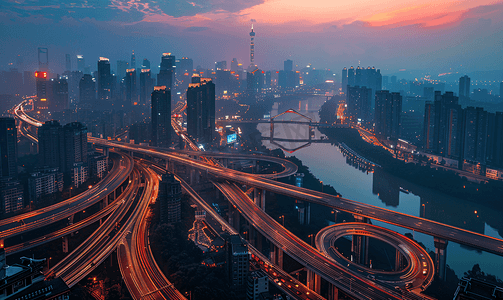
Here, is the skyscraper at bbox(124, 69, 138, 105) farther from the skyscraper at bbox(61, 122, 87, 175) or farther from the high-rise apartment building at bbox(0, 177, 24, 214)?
the high-rise apartment building at bbox(0, 177, 24, 214)

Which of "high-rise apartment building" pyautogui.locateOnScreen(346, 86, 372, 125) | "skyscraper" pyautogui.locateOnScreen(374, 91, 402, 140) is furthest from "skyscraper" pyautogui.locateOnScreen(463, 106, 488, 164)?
"high-rise apartment building" pyautogui.locateOnScreen(346, 86, 372, 125)

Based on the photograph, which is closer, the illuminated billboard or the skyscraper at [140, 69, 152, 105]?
the illuminated billboard

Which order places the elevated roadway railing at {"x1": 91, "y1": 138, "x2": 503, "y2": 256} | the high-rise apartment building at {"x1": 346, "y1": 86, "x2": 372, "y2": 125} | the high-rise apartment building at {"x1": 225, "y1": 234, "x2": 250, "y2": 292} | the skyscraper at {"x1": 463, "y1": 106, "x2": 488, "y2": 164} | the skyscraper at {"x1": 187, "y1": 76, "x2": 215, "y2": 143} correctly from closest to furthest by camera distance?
1. the high-rise apartment building at {"x1": 225, "y1": 234, "x2": 250, "y2": 292}
2. the elevated roadway railing at {"x1": 91, "y1": 138, "x2": 503, "y2": 256}
3. the skyscraper at {"x1": 463, "y1": 106, "x2": 488, "y2": 164}
4. the skyscraper at {"x1": 187, "y1": 76, "x2": 215, "y2": 143}
5. the high-rise apartment building at {"x1": 346, "y1": 86, "x2": 372, "y2": 125}

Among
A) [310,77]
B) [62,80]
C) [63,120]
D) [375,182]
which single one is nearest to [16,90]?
[62,80]

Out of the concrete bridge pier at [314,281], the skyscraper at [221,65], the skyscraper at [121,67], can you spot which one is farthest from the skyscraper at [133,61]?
the concrete bridge pier at [314,281]

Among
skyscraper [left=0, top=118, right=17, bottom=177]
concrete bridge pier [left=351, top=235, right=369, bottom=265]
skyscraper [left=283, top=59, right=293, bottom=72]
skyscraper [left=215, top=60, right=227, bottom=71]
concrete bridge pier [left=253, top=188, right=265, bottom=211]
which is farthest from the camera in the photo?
skyscraper [left=283, top=59, right=293, bottom=72]

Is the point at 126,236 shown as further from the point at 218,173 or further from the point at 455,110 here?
the point at 455,110
